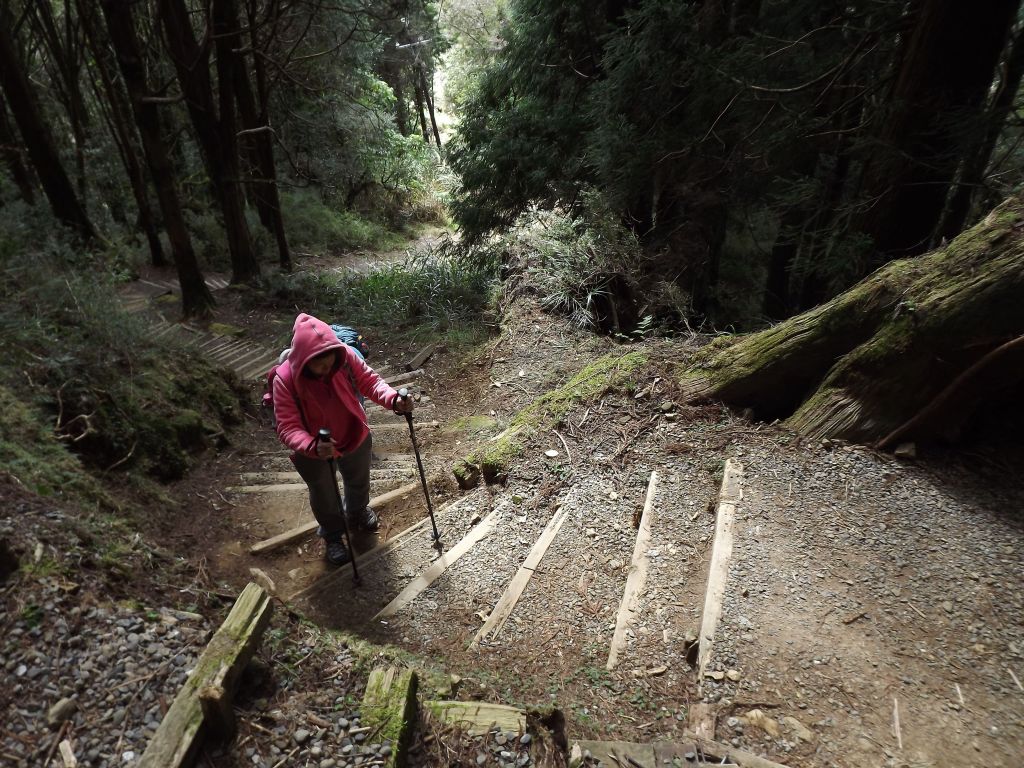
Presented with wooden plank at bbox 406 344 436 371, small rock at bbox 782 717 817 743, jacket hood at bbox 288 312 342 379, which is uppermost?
jacket hood at bbox 288 312 342 379

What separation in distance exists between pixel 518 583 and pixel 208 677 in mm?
1864

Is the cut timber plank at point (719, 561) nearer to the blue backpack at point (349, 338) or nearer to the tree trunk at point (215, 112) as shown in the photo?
the blue backpack at point (349, 338)

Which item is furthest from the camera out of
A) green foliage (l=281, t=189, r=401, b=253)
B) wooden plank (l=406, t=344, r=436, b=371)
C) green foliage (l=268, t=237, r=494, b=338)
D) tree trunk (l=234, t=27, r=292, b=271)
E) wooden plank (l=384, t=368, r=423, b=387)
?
green foliage (l=281, t=189, r=401, b=253)

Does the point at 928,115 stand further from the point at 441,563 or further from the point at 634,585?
the point at 441,563

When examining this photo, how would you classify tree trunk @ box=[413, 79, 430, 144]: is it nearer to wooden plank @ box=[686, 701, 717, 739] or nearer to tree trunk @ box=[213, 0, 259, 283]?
tree trunk @ box=[213, 0, 259, 283]

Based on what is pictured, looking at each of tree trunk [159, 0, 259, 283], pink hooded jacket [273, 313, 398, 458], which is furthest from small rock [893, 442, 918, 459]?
tree trunk [159, 0, 259, 283]

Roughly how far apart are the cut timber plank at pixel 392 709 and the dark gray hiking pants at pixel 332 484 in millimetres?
1852

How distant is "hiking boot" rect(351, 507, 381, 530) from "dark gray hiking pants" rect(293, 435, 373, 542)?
3.0 inches

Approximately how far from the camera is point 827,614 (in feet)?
8.58

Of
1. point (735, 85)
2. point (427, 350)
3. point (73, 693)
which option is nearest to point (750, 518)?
point (73, 693)

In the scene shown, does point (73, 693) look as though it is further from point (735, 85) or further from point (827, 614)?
point (735, 85)

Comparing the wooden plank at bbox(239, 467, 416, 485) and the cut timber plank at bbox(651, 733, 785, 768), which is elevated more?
the cut timber plank at bbox(651, 733, 785, 768)

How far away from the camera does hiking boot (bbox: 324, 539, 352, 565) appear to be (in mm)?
4137

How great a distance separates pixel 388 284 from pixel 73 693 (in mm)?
10747
